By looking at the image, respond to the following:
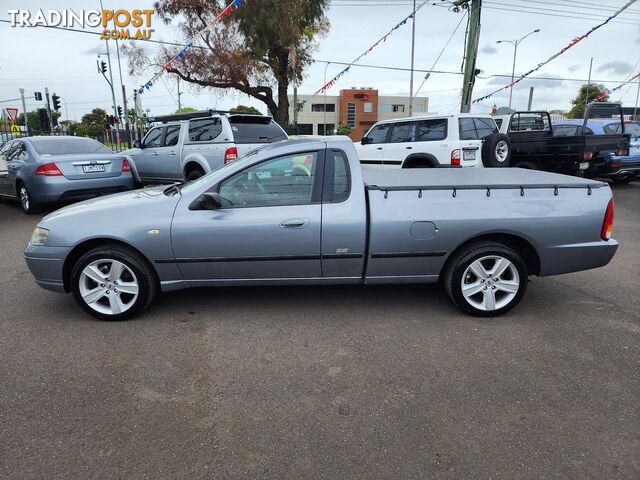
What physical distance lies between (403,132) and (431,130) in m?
0.87

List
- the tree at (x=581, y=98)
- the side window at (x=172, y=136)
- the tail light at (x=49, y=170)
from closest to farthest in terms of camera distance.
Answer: the tail light at (x=49, y=170) → the side window at (x=172, y=136) → the tree at (x=581, y=98)

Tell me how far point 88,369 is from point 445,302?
10.3ft

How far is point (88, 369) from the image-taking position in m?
3.22

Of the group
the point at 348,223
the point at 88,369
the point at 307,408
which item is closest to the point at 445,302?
the point at 348,223

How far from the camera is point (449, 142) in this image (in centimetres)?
966

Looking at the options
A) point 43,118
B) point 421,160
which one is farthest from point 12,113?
point 421,160

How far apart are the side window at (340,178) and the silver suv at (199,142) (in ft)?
14.7

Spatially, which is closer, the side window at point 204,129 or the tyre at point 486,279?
the tyre at point 486,279

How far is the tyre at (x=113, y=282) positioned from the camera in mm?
3877

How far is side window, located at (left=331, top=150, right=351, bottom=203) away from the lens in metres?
3.89

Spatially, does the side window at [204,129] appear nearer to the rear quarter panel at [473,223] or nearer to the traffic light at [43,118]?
the rear quarter panel at [473,223]

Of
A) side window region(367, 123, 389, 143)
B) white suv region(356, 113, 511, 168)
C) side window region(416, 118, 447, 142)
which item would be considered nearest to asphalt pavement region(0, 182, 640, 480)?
white suv region(356, 113, 511, 168)

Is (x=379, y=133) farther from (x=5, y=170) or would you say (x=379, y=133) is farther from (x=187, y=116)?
(x=5, y=170)

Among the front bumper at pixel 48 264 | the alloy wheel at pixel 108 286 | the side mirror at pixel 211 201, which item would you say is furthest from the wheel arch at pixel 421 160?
the front bumper at pixel 48 264
